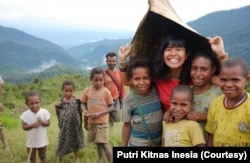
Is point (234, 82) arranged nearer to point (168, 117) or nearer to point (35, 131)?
point (168, 117)

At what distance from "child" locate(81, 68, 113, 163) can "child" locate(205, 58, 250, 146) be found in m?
2.47

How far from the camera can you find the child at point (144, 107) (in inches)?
117

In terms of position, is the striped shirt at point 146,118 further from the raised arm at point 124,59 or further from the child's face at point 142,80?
the raised arm at point 124,59

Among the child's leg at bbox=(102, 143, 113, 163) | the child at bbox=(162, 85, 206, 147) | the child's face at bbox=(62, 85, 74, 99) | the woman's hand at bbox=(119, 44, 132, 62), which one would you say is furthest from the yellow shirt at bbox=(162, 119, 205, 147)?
the child's face at bbox=(62, 85, 74, 99)

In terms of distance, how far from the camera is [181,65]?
2.86 metres

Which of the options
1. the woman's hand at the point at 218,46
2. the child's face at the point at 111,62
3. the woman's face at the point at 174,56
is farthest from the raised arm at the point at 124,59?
the child's face at the point at 111,62

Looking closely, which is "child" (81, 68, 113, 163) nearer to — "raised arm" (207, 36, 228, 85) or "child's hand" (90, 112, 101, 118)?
"child's hand" (90, 112, 101, 118)

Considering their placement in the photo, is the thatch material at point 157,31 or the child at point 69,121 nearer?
the thatch material at point 157,31

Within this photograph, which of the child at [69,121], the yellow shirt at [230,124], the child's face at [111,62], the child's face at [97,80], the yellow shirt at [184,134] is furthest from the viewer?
the child's face at [111,62]

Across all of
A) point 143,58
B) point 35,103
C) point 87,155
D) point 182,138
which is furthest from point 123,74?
point 87,155

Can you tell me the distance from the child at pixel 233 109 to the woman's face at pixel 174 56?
0.37 m

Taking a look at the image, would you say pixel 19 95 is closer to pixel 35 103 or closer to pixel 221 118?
pixel 35 103

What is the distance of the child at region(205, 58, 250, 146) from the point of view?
8.04 ft

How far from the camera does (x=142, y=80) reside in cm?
296
